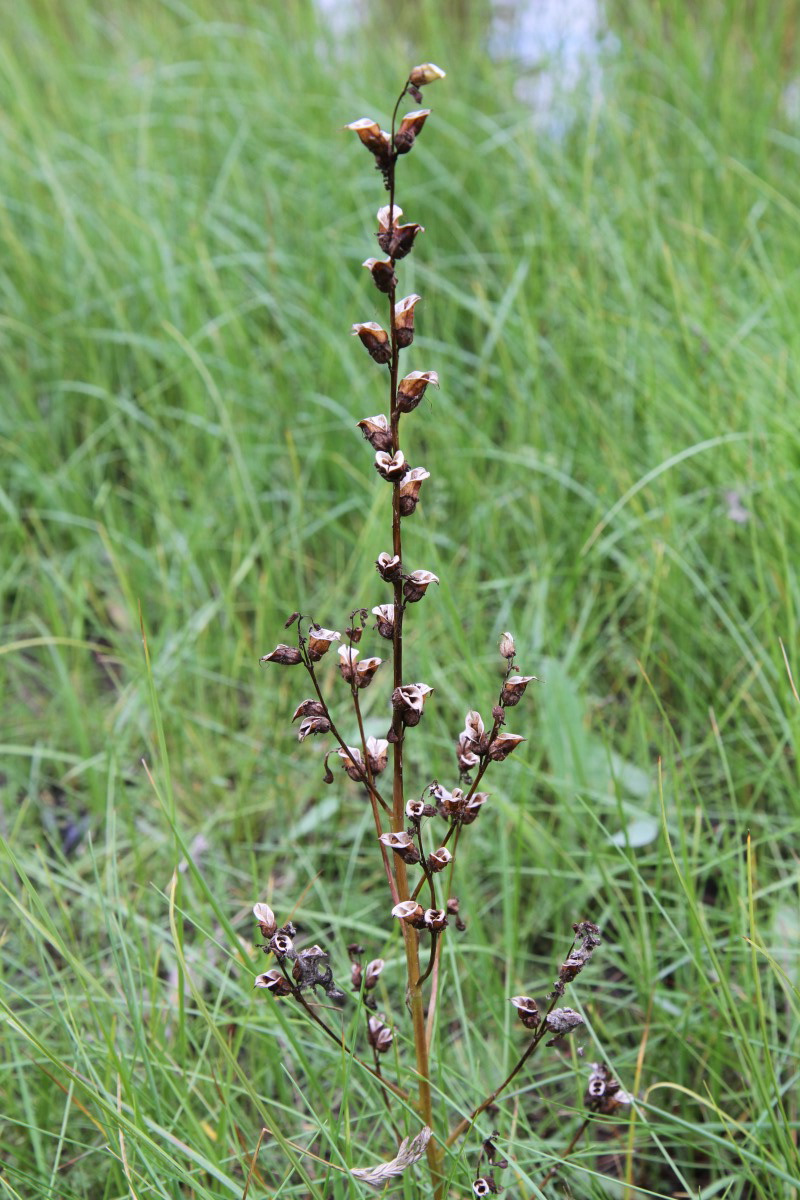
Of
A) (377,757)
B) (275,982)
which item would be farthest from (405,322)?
(275,982)

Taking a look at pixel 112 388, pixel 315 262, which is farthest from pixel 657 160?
pixel 112 388

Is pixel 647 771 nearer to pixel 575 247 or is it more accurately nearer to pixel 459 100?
pixel 575 247

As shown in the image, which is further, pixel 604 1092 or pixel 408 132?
pixel 604 1092

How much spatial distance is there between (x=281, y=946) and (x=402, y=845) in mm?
183

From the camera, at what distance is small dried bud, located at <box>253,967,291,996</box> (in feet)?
3.69

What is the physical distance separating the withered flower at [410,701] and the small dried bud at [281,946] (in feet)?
0.91

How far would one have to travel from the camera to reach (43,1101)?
4.99 feet

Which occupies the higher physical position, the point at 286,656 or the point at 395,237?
the point at 395,237

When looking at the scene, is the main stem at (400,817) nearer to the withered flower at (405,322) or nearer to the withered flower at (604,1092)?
the withered flower at (405,322)

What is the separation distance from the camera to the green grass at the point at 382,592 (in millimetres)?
1509

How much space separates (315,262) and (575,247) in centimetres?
79

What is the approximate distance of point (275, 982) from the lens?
113cm

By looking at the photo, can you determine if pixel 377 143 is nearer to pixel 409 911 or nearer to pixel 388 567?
pixel 388 567

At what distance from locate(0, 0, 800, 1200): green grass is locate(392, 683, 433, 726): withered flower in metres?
0.29
